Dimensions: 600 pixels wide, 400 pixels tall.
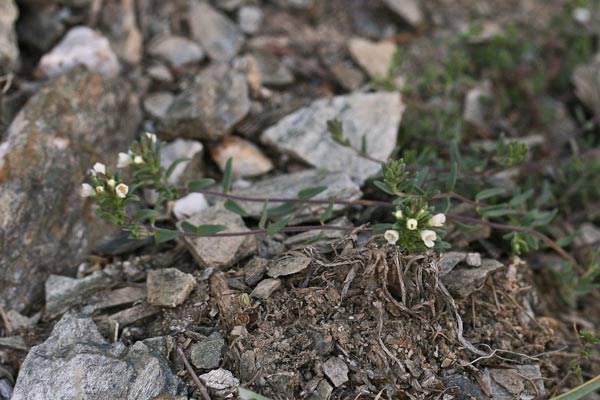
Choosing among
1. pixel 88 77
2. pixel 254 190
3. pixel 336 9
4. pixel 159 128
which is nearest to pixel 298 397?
pixel 254 190

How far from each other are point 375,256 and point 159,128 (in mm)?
1925

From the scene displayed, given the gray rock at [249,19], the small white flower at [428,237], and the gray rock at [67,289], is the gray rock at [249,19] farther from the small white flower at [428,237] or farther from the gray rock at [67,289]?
the small white flower at [428,237]

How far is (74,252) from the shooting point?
12.7 ft

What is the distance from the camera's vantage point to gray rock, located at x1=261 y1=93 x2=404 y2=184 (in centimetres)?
433

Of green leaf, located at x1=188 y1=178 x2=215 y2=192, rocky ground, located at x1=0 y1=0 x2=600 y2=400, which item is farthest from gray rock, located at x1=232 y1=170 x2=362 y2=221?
green leaf, located at x1=188 y1=178 x2=215 y2=192

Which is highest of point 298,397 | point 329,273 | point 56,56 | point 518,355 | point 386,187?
point 56,56

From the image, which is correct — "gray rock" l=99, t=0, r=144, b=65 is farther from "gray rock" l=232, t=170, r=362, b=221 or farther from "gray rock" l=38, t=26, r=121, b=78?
"gray rock" l=232, t=170, r=362, b=221

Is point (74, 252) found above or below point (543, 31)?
below

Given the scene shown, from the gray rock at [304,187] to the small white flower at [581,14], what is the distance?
2.97m

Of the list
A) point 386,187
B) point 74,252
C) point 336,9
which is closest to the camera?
point 386,187

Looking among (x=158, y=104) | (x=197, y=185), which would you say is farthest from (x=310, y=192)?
(x=158, y=104)

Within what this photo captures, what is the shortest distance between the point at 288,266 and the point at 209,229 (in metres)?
0.54

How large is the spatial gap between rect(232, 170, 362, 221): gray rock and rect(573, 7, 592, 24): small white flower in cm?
297

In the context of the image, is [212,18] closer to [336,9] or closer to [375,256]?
[336,9]
